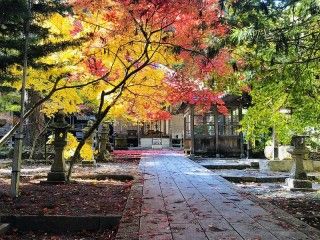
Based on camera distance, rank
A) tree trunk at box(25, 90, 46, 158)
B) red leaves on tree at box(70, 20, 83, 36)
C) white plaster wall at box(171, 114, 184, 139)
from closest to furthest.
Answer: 1. red leaves on tree at box(70, 20, 83, 36)
2. tree trunk at box(25, 90, 46, 158)
3. white plaster wall at box(171, 114, 184, 139)

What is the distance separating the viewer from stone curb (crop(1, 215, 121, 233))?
6.14 meters

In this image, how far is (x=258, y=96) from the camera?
9062 millimetres

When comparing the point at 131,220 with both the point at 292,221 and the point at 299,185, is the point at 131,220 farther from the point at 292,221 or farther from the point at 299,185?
the point at 299,185

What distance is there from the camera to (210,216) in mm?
5691

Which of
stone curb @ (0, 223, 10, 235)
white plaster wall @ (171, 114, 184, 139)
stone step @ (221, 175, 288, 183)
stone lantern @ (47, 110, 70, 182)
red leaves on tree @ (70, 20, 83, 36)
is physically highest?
red leaves on tree @ (70, 20, 83, 36)

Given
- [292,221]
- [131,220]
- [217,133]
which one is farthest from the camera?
[217,133]

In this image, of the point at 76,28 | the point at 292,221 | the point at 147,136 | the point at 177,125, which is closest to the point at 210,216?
the point at 292,221

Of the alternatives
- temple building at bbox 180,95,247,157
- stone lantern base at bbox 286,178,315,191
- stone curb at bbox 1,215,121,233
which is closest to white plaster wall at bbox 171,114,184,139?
temple building at bbox 180,95,247,157

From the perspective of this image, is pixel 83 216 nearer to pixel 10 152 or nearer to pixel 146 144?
pixel 10 152

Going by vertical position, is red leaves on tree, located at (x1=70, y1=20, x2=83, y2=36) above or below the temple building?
above

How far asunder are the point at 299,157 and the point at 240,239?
252 inches

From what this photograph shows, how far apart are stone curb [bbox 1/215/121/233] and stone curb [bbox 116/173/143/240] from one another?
301 millimetres

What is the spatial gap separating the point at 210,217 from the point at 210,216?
7 cm

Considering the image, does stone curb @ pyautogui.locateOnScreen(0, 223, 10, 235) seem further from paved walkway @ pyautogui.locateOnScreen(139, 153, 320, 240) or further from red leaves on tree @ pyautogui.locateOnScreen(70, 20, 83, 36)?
red leaves on tree @ pyautogui.locateOnScreen(70, 20, 83, 36)
